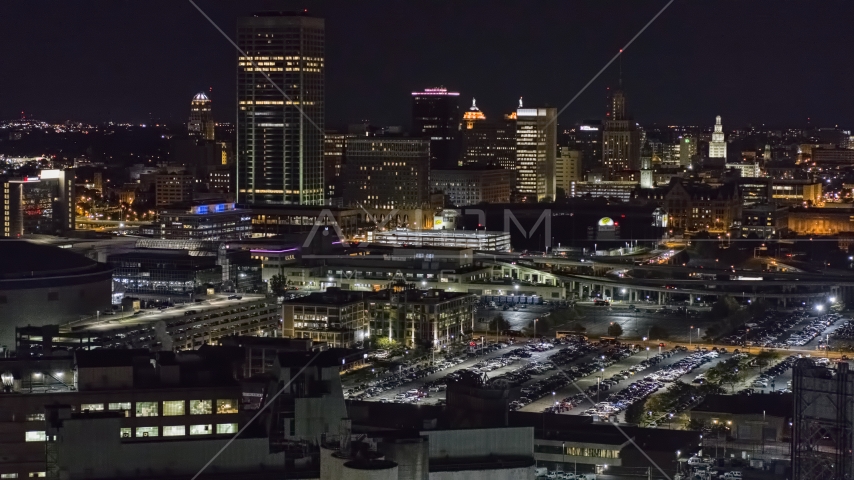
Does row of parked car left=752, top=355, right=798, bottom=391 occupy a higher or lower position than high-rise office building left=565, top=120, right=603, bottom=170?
lower

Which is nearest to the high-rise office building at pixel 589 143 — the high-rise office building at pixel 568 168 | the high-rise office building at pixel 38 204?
the high-rise office building at pixel 568 168

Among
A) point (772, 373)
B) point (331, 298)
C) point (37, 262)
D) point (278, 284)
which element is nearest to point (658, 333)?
point (772, 373)

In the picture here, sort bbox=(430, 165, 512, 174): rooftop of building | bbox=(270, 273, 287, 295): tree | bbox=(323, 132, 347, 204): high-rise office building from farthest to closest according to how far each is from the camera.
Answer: bbox=(323, 132, 347, 204): high-rise office building < bbox=(430, 165, 512, 174): rooftop of building < bbox=(270, 273, 287, 295): tree

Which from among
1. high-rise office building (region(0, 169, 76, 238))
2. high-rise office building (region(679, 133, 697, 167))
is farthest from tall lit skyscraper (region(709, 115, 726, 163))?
high-rise office building (region(0, 169, 76, 238))

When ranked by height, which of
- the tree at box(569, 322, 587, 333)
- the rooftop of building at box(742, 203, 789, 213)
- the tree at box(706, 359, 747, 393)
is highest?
the rooftop of building at box(742, 203, 789, 213)

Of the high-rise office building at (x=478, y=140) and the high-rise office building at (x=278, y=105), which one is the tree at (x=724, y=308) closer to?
the high-rise office building at (x=278, y=105)

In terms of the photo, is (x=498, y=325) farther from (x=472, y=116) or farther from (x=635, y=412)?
(x=472, y=116)

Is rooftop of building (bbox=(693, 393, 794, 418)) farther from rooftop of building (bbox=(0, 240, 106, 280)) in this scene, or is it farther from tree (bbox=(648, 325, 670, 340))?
rooftop of building (bbox=(0, 240, 106, 280))
